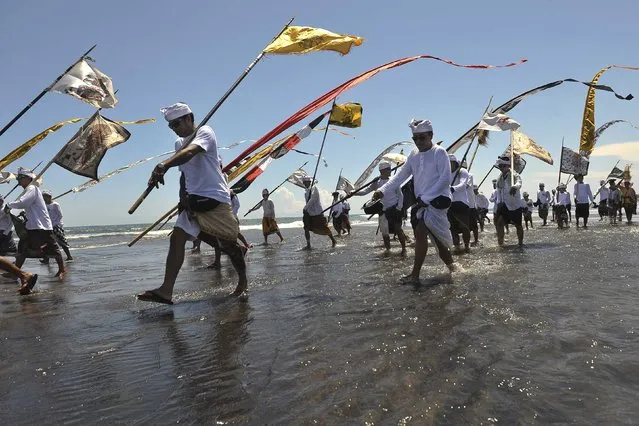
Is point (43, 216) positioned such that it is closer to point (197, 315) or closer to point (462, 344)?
point (197, 315)

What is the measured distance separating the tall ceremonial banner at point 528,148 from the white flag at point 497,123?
76.3 inches

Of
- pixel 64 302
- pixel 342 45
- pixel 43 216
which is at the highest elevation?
pixel 342 45

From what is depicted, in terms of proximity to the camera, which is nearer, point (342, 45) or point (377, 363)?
point (377, 363)

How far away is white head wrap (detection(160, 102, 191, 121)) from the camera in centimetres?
458

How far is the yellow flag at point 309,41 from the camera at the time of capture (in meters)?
6.48

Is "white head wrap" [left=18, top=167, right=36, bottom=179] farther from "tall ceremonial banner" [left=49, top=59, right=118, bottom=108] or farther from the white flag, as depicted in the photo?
the white flag

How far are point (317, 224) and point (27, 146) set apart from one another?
701cm

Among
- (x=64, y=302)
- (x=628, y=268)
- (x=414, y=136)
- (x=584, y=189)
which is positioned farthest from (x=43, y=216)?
(x=584, y=189)

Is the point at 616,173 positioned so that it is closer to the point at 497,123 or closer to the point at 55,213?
the point at 497,123

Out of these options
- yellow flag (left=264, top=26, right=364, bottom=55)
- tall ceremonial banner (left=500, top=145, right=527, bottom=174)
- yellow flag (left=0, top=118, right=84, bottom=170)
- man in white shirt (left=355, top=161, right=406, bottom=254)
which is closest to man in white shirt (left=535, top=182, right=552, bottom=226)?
tall ceremonial banner (left=500, top=145, right=527, bottom=174)

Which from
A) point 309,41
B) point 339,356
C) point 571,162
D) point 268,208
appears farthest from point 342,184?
point 339,356

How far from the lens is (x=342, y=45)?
6691 millimetres

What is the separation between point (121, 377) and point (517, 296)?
3244mm

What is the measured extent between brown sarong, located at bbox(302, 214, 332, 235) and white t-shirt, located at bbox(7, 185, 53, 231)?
20.9 feet
